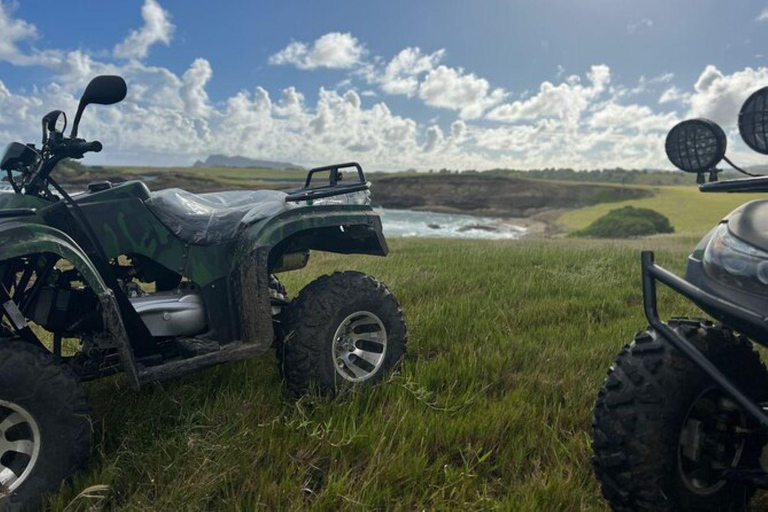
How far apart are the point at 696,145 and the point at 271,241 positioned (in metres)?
2.02

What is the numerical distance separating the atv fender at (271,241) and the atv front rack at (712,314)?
180cm

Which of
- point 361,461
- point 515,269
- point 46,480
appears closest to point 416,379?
point 361,461

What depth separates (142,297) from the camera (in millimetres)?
2764

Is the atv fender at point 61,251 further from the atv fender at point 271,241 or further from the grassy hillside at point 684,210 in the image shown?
the grassy hillside at point 684,210

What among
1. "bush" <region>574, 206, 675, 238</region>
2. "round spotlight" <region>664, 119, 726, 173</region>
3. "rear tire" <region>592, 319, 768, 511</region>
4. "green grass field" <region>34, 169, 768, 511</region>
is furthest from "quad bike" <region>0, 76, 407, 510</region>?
"bush" <region>574, 206, 675, 238</region>

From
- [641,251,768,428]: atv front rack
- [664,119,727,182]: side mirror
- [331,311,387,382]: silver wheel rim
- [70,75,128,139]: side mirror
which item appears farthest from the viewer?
[331,311,387,382]: silver wheel rim

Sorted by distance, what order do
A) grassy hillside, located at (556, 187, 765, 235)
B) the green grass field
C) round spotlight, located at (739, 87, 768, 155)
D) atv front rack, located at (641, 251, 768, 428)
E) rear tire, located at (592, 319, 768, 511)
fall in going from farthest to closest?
1. grassy hillside, located at (556, 187, 765, 235)
2. the green grass field
3. rear tire, located at (592, 319, 768, 511)
4. round spotlight, located at (739, 87, 768, 155)
5. atv front rack, located at (641, 251, 768, 428)

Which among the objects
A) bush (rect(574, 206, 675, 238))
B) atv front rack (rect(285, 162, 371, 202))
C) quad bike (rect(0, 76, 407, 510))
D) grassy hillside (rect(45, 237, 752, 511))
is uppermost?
atv front rack (rect(285, 162, 371, 202))

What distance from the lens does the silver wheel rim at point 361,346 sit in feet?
9.99

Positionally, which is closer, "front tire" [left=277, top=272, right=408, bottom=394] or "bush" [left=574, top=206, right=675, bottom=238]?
"front tire" [left=277, top=272, right=408, bottom=394]

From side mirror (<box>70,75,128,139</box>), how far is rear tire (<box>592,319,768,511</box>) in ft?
7.85

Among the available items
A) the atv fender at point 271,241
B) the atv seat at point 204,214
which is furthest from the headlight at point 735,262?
the atv seat at point 204,214

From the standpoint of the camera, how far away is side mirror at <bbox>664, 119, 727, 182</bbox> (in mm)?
1838

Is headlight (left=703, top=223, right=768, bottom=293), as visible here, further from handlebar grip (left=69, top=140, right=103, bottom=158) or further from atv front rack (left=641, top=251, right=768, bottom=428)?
handlebar grip (left=69, top=140, right=103, bottom=158)
